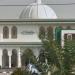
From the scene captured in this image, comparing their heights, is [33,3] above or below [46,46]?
above

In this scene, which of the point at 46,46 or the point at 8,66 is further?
the point at 8,66

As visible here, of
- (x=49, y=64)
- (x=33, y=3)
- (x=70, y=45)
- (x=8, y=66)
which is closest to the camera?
(x=70, y=45)

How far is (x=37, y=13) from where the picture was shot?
181 ft

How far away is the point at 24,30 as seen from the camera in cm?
5372

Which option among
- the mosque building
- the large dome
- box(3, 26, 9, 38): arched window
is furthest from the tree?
the large dome

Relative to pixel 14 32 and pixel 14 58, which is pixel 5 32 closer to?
pixel 14 32

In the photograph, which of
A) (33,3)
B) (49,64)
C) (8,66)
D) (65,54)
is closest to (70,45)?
(65,54)

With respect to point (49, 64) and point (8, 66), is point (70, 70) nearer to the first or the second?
point (49, 64)

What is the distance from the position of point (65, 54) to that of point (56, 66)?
2.03 ft

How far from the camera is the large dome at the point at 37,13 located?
54.8 m

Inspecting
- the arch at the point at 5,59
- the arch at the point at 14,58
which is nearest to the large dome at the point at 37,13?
the arch at the point at 14,58

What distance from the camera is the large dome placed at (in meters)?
54.8

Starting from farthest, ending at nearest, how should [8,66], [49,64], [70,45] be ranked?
1. [8,66]
2. [49,64]
3. [70,45]

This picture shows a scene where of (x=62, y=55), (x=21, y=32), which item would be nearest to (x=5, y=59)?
(x=21, y=32)
